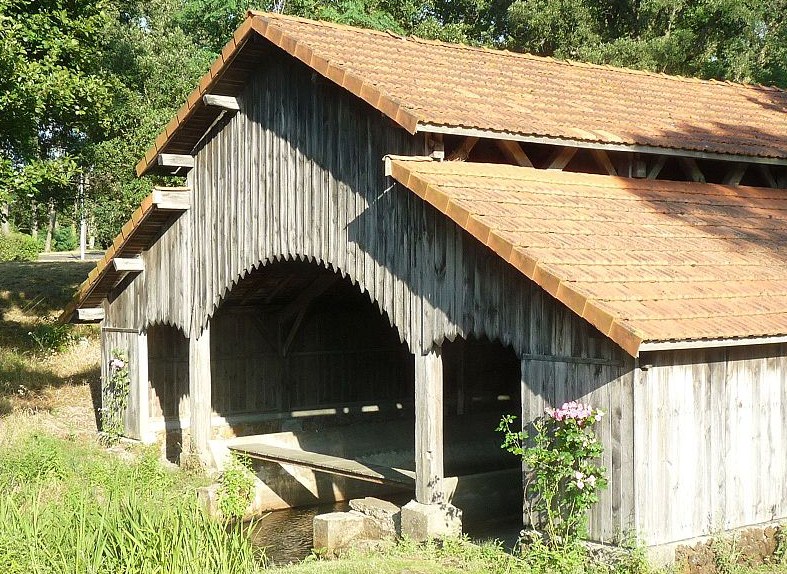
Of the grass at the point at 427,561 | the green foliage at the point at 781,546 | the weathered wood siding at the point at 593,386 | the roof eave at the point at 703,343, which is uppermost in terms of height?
the roof eave at the point at 703,343

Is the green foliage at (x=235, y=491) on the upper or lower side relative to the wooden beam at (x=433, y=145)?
lower

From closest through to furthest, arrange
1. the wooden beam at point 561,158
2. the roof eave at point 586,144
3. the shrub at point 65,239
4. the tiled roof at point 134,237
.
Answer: the roof eave at point 586,144
the wooden beam at point 561,158
the tiled roof at point 134,237
the shrub at point 65,239

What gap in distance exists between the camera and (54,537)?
848cm

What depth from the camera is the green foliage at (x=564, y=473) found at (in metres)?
8.33

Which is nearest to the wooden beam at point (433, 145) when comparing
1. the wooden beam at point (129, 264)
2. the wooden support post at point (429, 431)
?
the wooden support post at point (429, 431)

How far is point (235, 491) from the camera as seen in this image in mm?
12820

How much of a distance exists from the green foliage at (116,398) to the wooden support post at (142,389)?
289 mm

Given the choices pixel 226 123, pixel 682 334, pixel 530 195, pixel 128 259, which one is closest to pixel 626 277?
pixel 682 334

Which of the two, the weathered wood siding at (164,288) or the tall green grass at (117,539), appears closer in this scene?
the tall green grass at (117,539)

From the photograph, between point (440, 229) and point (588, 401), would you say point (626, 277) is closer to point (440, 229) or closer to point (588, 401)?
point (588, 401)

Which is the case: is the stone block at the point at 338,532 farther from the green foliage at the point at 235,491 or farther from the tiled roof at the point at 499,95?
the tiled roof at the point at 499,95

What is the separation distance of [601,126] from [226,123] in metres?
4.79

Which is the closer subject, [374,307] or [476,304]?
[476,304]

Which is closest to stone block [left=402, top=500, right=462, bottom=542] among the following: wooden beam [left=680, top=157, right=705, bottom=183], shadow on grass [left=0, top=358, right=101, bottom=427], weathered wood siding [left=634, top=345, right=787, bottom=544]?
weathered wood siding [left=634, top=345, right=787, bottom=544]
